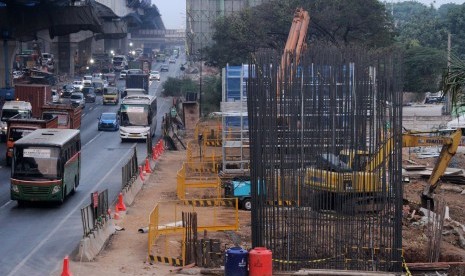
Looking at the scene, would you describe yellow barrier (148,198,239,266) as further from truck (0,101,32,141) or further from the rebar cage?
truck (0,101,32,141)

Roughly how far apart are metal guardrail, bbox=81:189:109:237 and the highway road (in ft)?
3.13

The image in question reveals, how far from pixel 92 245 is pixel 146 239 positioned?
2990 mm

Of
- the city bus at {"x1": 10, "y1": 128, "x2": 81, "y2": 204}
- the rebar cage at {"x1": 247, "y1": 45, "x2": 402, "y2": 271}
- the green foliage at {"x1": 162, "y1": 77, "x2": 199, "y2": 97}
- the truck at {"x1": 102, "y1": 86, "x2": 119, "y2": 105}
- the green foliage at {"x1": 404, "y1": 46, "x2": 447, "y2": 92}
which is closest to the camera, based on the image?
the rebar cage at {"x1": 247, "y1": 45, "x2": 402, "y2": 271}

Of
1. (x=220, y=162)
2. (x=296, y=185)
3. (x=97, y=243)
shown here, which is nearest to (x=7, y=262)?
(x=97, y=243)

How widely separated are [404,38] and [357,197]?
10151 centimetres

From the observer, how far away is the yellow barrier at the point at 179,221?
25.2 m

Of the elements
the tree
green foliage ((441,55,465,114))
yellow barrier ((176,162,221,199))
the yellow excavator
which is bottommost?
yellow barrier ((176,162,221,199))

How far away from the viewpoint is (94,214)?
1048 inches

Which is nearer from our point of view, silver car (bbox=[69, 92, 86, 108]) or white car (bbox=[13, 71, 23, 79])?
silver car (bbox=[69, 92, 86, 108])

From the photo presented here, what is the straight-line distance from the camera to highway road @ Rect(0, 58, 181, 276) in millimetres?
24781

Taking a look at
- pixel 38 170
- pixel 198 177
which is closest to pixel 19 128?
pixel 198 177

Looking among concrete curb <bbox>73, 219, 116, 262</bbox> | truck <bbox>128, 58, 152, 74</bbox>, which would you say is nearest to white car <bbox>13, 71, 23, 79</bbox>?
truck <bbox>128, 58, 152, 74</bbox>

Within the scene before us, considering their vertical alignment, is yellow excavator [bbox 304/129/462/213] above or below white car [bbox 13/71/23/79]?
above

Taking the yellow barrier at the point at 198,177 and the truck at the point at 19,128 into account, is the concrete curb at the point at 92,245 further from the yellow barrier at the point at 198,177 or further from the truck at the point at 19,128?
the truck at the point at 19,128
